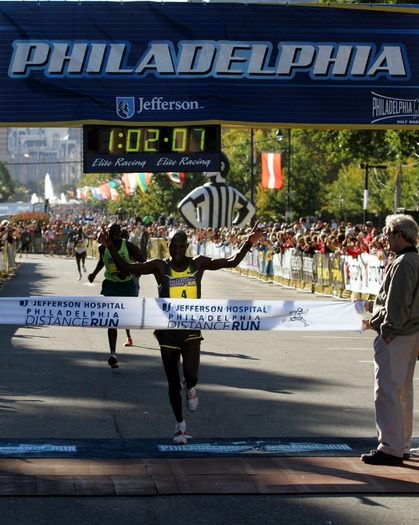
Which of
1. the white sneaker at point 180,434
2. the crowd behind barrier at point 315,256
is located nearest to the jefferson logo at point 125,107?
the crowd behind barrier at point 315,256

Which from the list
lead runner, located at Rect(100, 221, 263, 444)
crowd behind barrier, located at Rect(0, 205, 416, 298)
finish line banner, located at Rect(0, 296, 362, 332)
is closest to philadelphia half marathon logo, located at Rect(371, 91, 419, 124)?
crowd behind barrier, located at Rect(0, 205, 416, 298)

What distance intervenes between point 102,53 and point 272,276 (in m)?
25.3

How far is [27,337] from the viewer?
1884cm

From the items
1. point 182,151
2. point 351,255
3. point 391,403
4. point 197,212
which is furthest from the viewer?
point 197,212

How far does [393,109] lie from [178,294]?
22.5 ft

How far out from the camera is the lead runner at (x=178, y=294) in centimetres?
948

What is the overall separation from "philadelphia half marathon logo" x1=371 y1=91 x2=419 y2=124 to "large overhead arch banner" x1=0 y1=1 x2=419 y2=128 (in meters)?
0.03

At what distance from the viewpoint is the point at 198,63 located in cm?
1494

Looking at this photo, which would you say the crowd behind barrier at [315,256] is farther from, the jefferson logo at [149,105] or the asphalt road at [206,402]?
the asphalt road at [206,402]

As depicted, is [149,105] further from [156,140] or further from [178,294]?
[178,294]

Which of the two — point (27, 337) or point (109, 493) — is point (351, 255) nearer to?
point (27, 337)

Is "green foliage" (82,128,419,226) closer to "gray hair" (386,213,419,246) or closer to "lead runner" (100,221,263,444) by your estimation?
"lead runner" (100,221,263,444)

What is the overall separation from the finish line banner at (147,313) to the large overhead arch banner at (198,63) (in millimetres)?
5443

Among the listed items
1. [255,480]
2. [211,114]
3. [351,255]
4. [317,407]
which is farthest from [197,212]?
[255,480]
